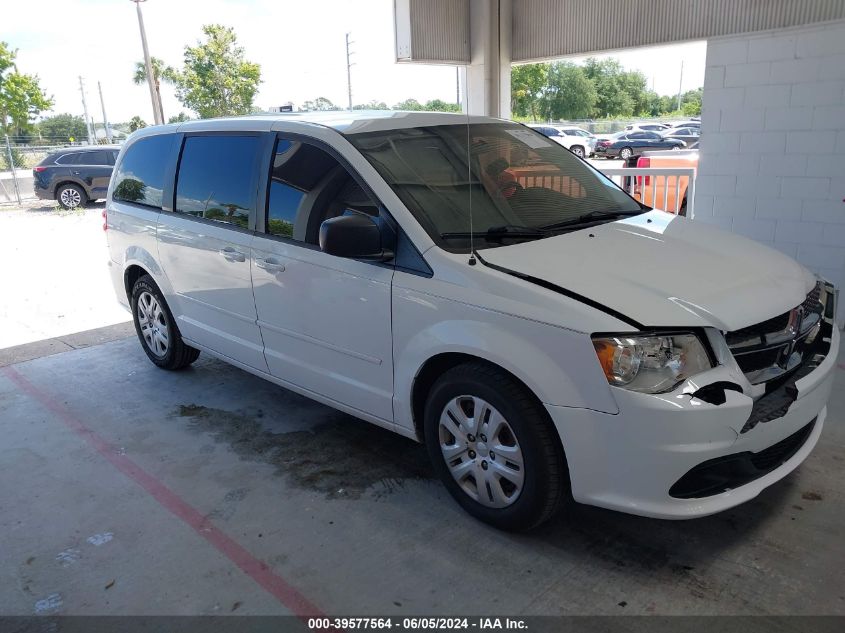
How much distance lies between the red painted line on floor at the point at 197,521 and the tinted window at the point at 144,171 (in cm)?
162

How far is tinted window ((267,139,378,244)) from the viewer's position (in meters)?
3.48

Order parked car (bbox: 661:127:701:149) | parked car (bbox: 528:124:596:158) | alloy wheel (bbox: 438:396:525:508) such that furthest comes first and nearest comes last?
1. parked car (bbox: 528:124:596:158)
2. parked car (bbox: 661:127:701:149)
3. alloy wheel (bbox: 438:396:525:508)

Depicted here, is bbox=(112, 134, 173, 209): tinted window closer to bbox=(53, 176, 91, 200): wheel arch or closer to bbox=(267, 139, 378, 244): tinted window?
bbox=(267, 139, 378, 244): tinted window

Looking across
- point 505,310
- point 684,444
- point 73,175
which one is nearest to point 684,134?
point 73,175

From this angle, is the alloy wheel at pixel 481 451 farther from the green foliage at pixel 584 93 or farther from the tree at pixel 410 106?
the green foliage at pixel 584 93

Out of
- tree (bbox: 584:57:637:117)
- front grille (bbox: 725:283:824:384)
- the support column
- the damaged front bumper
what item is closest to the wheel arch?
the support column

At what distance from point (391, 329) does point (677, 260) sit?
1.36m

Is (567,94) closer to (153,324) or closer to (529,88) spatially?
(529,88)

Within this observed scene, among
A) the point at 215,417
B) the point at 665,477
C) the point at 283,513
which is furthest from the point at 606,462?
the point at 215,417

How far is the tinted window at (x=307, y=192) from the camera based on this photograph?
348 cm

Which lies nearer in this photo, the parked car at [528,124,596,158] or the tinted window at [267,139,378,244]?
the tinted window at [267,139,378,244]

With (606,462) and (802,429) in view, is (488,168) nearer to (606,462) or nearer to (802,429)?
(606,462)

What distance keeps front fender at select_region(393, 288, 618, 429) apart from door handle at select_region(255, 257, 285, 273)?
90cm

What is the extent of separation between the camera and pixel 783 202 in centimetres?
633
